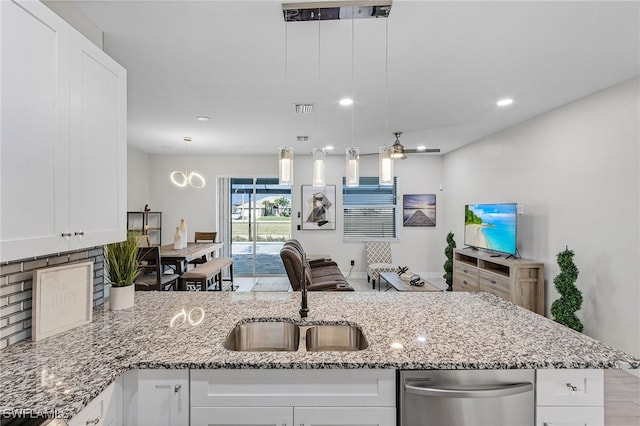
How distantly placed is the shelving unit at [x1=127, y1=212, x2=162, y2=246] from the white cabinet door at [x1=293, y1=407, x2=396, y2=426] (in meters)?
5.73

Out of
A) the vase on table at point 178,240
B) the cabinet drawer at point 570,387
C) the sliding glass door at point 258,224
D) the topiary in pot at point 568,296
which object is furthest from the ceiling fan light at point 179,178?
the topiary in pot at point 568,296

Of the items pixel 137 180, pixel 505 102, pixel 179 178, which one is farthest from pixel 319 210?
pixel 505 102

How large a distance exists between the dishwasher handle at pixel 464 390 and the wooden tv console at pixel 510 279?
302 cm

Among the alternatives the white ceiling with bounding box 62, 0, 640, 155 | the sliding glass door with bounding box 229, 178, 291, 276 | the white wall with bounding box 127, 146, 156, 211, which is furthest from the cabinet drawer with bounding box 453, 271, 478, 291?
the white wall with bounding box 127, 146, 156, 211

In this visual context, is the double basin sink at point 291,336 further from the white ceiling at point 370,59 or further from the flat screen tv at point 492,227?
the flat screen tv at point 492,227

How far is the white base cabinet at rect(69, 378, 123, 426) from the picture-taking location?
99cm

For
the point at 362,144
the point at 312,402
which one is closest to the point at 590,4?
the point at 312,402

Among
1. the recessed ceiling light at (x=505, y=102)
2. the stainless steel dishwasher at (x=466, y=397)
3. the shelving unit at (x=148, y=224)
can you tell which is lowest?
the stainless steel dishwasher at (x=466, y=397)

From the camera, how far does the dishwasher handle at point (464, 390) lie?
1173 mm

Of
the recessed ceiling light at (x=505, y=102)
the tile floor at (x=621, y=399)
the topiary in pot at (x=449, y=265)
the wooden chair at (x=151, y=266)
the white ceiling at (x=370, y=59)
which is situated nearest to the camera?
the white ceiling at (x=370, y=59)

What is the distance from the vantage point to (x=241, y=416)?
1.20m

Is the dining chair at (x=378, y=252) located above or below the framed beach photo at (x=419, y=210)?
below

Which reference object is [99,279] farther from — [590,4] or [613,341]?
[613,341]

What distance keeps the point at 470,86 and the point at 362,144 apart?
8.63 feet
